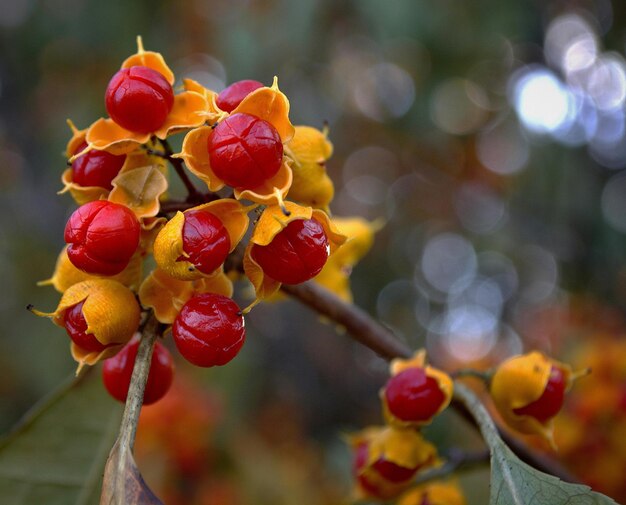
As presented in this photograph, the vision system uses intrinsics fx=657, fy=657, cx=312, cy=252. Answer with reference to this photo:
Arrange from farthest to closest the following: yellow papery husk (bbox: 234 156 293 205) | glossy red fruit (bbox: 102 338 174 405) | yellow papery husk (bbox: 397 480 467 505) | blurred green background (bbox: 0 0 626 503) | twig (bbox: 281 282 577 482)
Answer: blurred green background (bbox: 0 0 626 503)
yellow papery husk (bbox: 397 480 467 505)
twig (bbox: 281 282 577 482)
glossy red fruit (bbox: 102 338 174 405)
yellow papery husk (bbox: 234 156 293 205)

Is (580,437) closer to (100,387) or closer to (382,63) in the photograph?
(100,387)

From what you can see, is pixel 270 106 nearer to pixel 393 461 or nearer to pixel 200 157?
pixel 200 157

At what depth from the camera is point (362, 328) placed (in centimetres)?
99

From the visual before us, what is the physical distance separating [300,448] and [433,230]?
6.84 feet

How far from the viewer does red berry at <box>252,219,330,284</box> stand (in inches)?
28.5

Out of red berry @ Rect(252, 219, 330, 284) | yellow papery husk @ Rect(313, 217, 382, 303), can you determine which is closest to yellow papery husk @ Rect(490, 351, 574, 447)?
yellow papery husk @ Rect(313, 217, 382, 303)

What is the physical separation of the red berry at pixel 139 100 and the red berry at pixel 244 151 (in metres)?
0.09

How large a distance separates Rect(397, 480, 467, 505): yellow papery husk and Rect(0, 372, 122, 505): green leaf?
0.50 metres

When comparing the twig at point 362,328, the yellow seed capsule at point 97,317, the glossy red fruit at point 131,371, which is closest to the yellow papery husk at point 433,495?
the twig at point 362,328

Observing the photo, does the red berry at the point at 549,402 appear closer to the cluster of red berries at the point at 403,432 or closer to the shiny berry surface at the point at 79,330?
the cluster of red berries at the point at 403,432

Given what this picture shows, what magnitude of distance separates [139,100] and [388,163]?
13.3 ft

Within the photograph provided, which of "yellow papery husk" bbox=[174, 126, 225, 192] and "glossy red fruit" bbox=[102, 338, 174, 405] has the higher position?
"yellow papery husk" bbox=[174, 126, 225, 192]

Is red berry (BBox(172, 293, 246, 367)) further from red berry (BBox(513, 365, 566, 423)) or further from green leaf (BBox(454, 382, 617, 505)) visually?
red berry (BBox(513, 365, 566, 423))

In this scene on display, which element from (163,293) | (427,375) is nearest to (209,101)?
(163,293)
